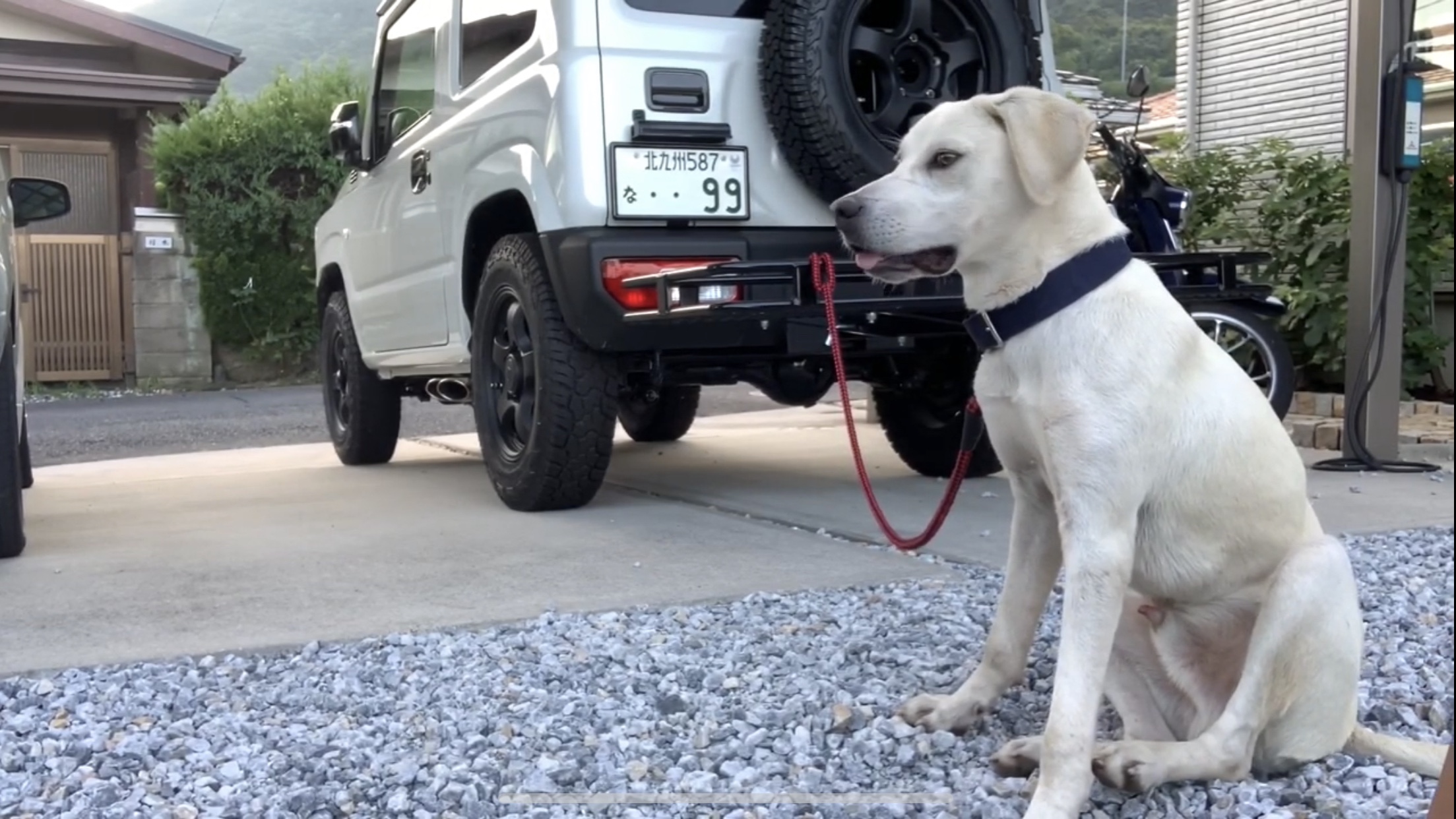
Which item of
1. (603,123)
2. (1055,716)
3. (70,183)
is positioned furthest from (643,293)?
(70,183)

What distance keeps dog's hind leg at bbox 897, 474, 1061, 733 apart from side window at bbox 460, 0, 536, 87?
2.95m

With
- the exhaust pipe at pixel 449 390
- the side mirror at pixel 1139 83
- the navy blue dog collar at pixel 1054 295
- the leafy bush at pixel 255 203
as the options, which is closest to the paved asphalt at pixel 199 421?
the leafy bush at pixel 255 203

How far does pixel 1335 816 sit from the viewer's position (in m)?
2.15

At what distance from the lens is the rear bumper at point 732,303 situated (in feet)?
14.0

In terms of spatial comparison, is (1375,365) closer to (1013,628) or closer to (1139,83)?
(1139,83)

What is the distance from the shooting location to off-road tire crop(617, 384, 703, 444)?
779 centimetres

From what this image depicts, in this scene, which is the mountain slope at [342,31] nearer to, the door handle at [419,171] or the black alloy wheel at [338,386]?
the black alloy wheel at [338,386]

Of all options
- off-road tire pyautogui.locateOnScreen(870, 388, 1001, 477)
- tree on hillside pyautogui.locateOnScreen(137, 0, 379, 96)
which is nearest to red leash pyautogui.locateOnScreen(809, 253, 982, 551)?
off-road tire pyautogui.locateOnScreen(870, 388, 1001, 477)

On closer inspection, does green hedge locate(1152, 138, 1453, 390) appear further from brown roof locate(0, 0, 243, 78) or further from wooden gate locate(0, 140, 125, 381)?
brown roof locate(0, 0, 243, 78)

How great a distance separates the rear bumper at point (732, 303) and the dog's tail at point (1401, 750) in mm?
2110

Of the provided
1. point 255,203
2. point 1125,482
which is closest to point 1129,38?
point 255,203

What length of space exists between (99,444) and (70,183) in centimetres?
884

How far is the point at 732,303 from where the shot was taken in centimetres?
412

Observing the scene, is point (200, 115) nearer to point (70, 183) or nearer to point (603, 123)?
point (70, 183)
